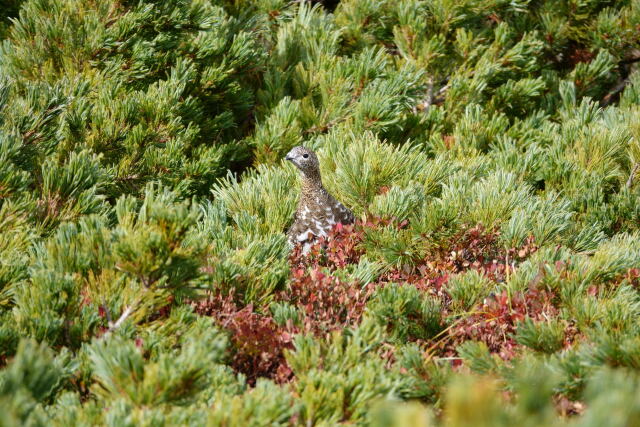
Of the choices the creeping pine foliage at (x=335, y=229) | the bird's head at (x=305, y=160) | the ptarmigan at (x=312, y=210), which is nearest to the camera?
the creeping pine foliage at (x=335, y=229)

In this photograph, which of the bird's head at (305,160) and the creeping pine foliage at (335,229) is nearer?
the creeping pine foliage at (335,229)

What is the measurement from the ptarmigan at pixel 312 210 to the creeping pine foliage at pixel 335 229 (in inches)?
2.4

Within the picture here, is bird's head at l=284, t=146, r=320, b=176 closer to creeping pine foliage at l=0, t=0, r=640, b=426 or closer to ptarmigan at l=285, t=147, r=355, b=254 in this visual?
ptarmigan at l=285, t=147, r=355, b=254

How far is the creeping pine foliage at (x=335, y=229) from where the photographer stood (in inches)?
61.4

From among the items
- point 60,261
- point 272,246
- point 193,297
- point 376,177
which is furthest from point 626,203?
point 60,261

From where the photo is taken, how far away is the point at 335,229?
278 cm

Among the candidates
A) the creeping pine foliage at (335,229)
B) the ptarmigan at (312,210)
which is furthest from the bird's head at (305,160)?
the creeping pine foliage at (335,229)

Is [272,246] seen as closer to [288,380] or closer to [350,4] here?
[288,380]

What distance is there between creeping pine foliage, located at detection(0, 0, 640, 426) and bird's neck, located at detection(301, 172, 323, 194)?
6 centimetres

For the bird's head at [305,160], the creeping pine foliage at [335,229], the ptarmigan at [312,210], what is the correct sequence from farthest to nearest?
the bird's head at [305,160] < the ptarmigan at [312,210] < the creeping pine foliage at [335,229]

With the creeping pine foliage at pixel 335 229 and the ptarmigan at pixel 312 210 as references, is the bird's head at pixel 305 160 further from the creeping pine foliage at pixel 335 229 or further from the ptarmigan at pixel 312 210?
the creeping pine foliage at pixel 335 229

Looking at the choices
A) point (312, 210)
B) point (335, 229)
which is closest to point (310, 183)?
point (312, 210)

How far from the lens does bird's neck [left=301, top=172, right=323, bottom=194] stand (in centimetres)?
301

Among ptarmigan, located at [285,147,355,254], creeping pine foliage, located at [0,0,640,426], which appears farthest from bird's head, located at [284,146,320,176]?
creeping pine foliage, located at [0,0,640,426]
